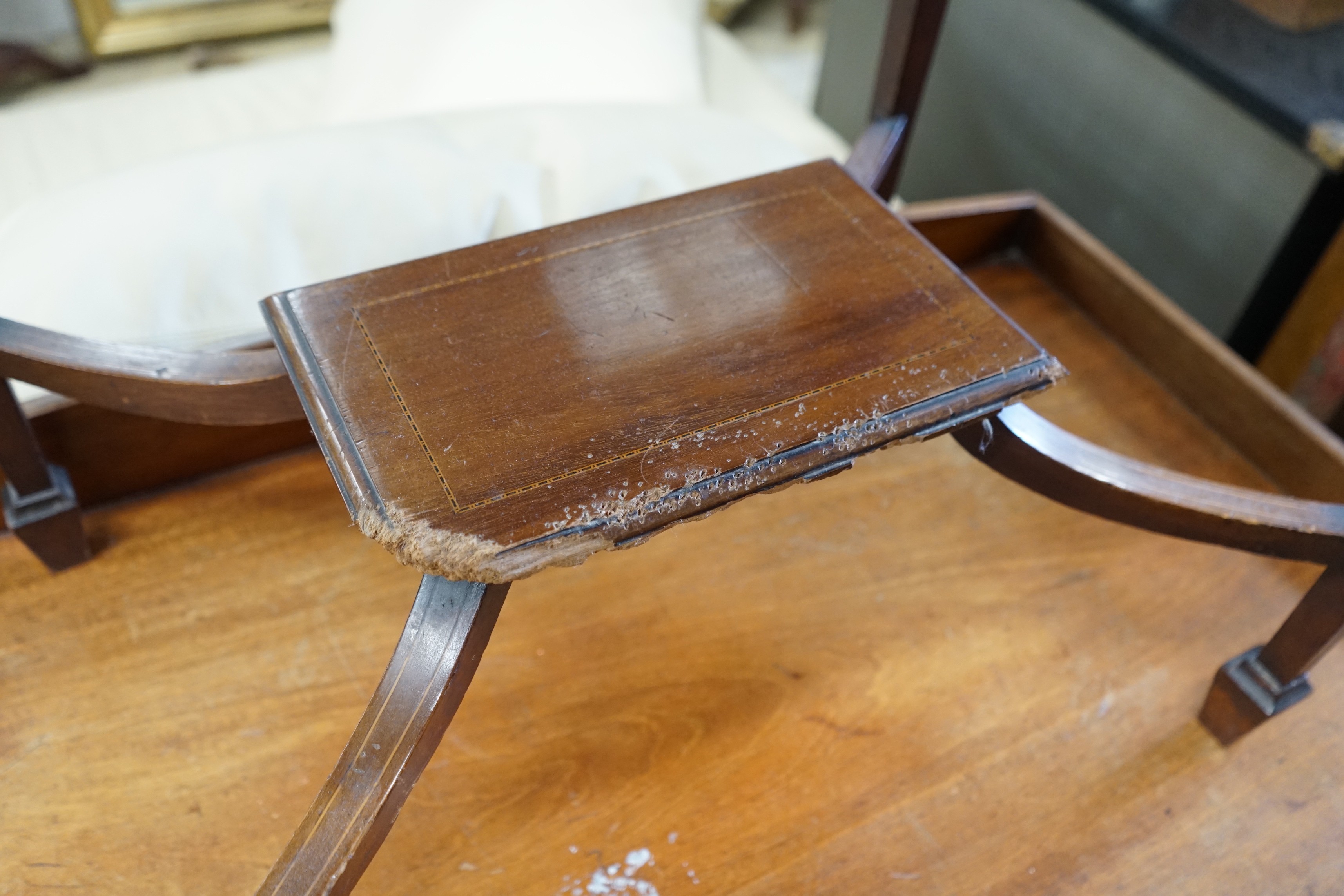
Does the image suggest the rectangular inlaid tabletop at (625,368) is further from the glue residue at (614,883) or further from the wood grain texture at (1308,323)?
the wood grain texture at (1308,323)

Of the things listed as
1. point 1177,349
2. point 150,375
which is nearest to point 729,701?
point 150,375

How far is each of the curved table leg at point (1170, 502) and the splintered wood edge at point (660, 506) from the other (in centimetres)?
7

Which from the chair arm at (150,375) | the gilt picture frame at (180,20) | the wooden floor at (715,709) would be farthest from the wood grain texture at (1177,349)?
the gilt picture frame at (180,20)

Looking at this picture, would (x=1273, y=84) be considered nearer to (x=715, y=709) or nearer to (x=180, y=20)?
(x=715, y=709)

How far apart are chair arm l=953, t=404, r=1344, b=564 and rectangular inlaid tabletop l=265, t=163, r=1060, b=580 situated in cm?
8

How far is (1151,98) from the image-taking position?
4.78ft

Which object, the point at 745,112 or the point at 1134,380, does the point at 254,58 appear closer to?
the point at 745,112

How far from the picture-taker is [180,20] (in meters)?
2.68

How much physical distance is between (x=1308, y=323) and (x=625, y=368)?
115 centimetres

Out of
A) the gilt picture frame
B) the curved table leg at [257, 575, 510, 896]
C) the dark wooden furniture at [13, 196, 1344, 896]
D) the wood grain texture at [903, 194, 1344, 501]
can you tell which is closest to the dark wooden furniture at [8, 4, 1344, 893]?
the curved table leg at [257, 575, 510, 896]

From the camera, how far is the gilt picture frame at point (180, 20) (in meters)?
2.59

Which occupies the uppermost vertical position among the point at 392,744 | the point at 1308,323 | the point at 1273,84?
the point at 1273,84

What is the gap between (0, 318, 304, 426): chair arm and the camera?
77cm

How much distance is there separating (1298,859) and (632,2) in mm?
1228
